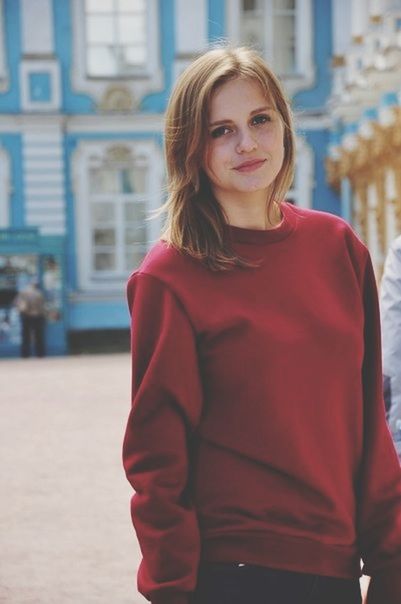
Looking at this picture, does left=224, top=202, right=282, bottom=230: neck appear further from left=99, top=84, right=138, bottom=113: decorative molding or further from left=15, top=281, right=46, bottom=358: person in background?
left=99, top=84, right=138, bottom=113: decorative molding

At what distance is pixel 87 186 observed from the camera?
18.9 m

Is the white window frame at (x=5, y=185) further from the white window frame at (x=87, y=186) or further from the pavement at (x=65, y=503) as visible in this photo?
the pavement at (x=65, y=503)

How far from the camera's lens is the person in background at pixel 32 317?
17016mm

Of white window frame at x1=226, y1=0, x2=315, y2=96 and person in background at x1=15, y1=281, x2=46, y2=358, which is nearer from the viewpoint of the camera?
person in background at x1=15, y1=281, x2=46, y2=358

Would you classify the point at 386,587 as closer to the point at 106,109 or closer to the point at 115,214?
the point at 115,214

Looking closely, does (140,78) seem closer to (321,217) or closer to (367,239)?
(367,239)

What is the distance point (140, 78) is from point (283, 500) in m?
17.7

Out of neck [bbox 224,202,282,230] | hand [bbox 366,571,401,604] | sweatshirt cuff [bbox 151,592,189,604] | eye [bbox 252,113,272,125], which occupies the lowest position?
hand [bbox 366,571,401,604]

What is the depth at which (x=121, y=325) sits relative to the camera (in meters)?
18.8

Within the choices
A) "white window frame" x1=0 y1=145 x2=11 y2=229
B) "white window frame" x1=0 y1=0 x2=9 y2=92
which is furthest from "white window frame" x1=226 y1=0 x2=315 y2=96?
"white window frame" x1=0 y1=145 x2=11 y2=229

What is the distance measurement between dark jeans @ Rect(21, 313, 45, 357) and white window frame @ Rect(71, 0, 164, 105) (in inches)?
164

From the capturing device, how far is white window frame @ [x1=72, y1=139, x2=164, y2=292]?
61.9 feet

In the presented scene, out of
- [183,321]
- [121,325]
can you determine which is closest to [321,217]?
[183,321]

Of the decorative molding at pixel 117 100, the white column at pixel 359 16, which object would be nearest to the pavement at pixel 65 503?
the white column at pixel 359 16
